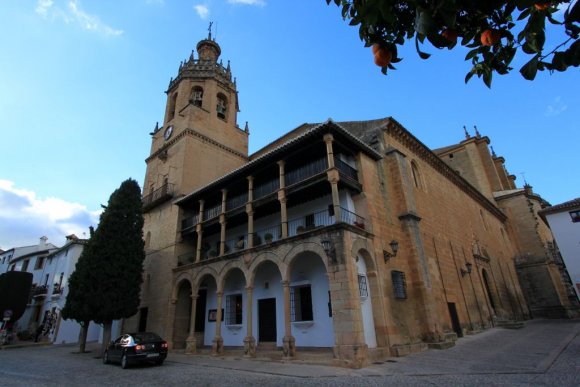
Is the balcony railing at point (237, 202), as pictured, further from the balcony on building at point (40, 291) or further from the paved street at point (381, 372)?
the balcony on building at point (40, 291)

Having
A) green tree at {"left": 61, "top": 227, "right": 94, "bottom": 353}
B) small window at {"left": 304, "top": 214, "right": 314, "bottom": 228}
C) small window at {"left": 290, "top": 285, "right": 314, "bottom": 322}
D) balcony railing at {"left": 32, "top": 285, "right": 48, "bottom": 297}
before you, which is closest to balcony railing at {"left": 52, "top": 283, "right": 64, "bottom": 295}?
balcony railing at {"left": 32, "top": 285, "right": 48, "bottom": 297}

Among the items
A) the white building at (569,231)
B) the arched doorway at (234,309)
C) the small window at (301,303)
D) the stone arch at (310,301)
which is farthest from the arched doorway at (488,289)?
the arched doorway at (234,309)

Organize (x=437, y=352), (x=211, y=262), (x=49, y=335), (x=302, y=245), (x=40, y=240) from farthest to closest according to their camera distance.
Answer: (x=40, y=240), (x=49, y=335), (x=211, y=262), (x=302, y=245), (x=437, y=352)

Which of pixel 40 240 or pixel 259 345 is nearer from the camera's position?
pixel 259 345

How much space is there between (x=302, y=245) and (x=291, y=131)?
10.0 metres

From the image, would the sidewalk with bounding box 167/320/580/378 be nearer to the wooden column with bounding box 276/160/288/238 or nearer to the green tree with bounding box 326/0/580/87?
the wooden column with bounding box 276/160/288/238

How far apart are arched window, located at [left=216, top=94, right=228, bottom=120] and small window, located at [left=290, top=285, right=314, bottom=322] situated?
15503 millimetres

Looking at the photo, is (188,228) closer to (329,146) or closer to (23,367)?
(23,367)

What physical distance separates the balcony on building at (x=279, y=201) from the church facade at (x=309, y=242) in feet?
0.23

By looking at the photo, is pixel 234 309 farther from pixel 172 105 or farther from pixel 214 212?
pixel 172 105

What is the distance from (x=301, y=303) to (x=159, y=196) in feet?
40.2

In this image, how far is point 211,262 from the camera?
50.3ft

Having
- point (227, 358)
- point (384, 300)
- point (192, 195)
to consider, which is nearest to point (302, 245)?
point (384, 300)

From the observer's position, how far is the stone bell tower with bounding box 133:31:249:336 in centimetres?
1839
